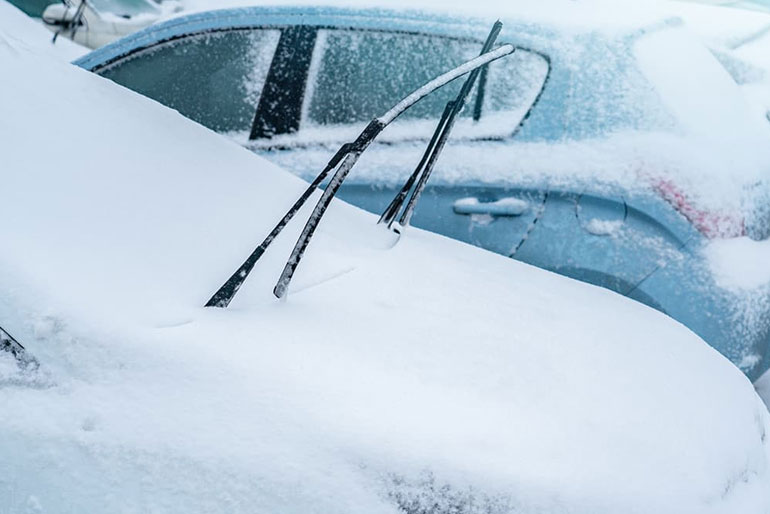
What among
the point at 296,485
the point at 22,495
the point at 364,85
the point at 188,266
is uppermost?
the point at 364,85

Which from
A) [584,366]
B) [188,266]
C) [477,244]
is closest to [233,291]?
[188,266]

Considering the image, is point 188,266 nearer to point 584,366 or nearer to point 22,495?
point 22,495

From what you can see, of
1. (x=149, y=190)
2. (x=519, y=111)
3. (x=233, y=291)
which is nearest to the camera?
(x=233, y=291)

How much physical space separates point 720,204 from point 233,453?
1853 mm

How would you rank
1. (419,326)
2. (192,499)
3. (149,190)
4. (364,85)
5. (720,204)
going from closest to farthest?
(192,499)
(419,326)
(149,190)
(720,204)
(364,85)

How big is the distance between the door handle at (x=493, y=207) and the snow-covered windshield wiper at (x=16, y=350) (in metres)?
1.65

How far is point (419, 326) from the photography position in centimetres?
172

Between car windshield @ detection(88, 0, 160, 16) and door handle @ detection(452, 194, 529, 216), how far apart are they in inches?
208

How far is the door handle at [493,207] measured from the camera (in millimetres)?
2680

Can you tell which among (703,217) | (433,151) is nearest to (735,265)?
(703,217)

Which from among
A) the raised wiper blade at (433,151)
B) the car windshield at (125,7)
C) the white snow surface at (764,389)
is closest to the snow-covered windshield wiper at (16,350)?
the raised wiper blade at (433,151)

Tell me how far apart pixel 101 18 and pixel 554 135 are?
5.27 m

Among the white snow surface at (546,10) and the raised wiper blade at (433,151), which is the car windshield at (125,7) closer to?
the white snow surface at (546,10)

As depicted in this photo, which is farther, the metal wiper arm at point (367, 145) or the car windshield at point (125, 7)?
the car windshield at point (125, 7)
